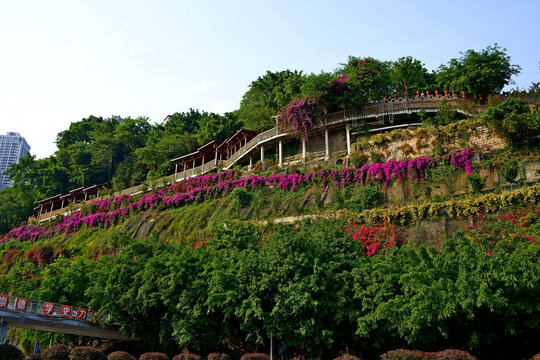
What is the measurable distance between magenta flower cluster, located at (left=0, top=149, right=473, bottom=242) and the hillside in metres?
0.13

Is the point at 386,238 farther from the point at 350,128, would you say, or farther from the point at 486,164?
the point at 350,128

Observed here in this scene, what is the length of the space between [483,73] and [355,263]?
2106 centimetres

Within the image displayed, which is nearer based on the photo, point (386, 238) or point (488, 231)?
point (488, 231)

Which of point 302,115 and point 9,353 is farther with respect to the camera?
point 302,115

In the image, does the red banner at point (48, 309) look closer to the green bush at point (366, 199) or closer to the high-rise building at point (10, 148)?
the green bush at point (366, 199)

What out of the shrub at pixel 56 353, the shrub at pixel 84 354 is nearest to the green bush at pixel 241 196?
the shrub at pixel 84 354

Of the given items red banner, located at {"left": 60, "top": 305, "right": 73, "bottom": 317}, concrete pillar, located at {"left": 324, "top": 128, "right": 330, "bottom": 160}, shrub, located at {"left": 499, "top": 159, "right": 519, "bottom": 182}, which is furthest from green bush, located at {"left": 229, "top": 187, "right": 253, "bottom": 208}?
shrub, located at {"left": 499, "top": 159, "right": 519, "bottom": 182}

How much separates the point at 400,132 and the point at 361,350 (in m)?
14.7

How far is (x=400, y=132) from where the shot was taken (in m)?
28.7

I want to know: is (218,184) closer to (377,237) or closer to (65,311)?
(377,237)

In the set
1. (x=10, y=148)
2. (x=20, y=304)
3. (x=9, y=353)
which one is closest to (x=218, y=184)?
(x=20, y=304)

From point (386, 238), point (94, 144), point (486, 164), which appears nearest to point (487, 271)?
point (386, 238)

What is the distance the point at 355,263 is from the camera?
18469mm

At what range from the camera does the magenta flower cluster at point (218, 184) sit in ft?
85.7
